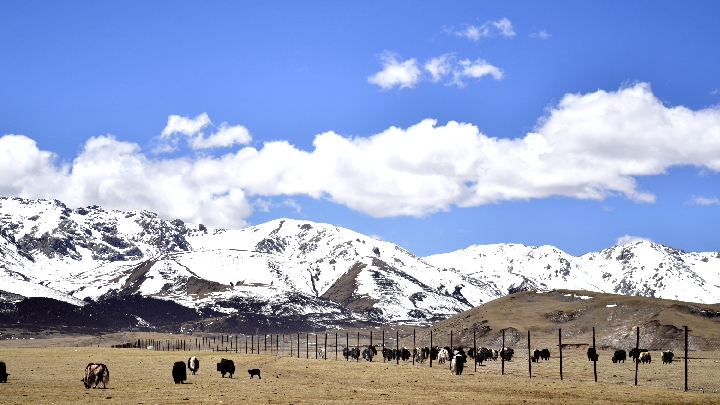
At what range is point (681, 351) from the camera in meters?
107

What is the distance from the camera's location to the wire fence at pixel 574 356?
58469mm

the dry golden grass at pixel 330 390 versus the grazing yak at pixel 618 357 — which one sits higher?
the dry golden grass at pixel 330 390

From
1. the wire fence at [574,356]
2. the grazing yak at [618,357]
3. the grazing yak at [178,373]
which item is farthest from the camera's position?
the grazing yak at [618,357]

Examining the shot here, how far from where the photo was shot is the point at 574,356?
99.1 metres

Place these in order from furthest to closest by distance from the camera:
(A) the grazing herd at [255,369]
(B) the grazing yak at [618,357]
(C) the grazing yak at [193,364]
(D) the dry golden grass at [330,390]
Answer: (B) the grazing yak at [618,357], (C) the grazing yak at [193,364], (A) the grazing herd at [255,369], (D) the dry golden grass at [330,390]

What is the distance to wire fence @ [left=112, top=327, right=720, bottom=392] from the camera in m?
58.5

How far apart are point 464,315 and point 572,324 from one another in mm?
28045

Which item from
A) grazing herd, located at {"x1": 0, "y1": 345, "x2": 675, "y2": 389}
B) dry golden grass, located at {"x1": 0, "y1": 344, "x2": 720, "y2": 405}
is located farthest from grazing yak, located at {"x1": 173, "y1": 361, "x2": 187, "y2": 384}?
dry golden grass, located at {"x1": 0, "y1": 344, "x2": 720, "y2": 405}

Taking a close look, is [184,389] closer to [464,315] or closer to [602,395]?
[602,395]

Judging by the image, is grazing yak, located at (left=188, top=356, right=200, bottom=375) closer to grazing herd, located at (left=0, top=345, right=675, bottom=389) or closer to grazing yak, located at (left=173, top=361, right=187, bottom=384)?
grazing herd, located at (left=0, top=345, right=675, bottom=389)

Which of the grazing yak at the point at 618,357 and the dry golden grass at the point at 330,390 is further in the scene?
the grazing yak at the point at 618,357

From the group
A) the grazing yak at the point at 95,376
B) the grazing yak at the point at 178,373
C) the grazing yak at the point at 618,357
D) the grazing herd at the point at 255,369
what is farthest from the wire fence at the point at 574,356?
the grazing yak at the point at 95,376

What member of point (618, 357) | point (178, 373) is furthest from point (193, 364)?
point (618, 357)

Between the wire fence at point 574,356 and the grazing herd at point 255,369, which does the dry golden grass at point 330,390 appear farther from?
the wire fence at point 574,356
